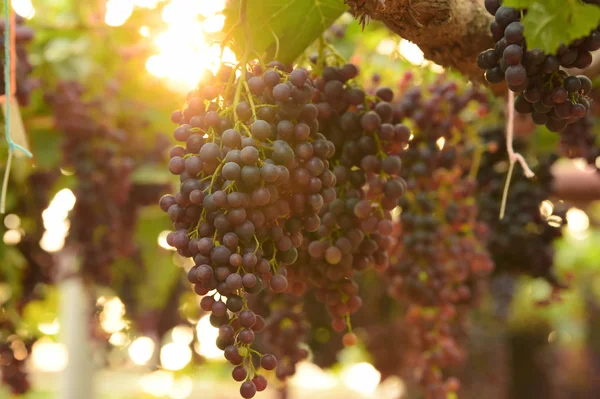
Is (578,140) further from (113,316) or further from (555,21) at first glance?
(113,316)

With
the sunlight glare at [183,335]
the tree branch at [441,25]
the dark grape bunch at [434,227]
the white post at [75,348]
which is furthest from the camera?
the white post at [75,348]

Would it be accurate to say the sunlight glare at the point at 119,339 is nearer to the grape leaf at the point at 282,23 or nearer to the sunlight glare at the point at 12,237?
the sunlight glare at the point at 12,237

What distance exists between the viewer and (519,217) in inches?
63.2

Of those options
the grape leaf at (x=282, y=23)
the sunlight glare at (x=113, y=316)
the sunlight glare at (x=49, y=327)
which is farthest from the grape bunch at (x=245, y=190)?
the sunlight glare at (x=49, y=327)

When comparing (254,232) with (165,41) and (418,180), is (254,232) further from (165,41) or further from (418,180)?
(165,41)

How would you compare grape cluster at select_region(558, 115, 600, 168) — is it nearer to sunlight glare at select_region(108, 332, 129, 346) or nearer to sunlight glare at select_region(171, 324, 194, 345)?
sunlight glare at select_region(171, 324, 194, 345)

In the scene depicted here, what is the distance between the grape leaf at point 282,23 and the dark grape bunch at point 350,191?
6 centimetres

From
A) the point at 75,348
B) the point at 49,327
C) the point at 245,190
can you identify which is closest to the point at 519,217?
the point at 245,190

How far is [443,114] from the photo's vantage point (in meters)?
1.50

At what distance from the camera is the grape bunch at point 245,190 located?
0.69m

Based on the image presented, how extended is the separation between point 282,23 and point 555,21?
0.41m

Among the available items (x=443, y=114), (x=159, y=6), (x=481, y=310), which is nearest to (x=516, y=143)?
(x=443, y=114)

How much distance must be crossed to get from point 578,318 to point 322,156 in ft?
14.9

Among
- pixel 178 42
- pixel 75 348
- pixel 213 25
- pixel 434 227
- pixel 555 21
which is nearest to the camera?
pixel 555 21
